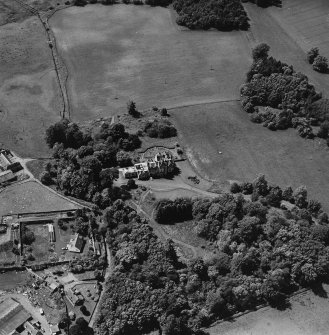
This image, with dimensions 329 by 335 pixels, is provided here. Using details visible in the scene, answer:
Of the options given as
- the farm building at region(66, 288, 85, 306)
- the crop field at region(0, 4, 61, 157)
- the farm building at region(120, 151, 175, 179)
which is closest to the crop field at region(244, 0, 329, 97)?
the farm building at region(120, 151, 175, 179)

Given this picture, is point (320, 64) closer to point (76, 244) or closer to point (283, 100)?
point (283, 100)

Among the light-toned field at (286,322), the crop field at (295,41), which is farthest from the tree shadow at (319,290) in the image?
the crop field at (295,41)

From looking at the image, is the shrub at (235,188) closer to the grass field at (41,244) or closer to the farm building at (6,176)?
the grass field at (41,244)

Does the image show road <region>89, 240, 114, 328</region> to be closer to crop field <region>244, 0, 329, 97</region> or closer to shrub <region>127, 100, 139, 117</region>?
shrub <region>127, 100, 139, 117</region>

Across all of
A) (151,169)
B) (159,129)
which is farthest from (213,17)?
(151,169)

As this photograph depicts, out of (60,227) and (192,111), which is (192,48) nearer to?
(192,111)
